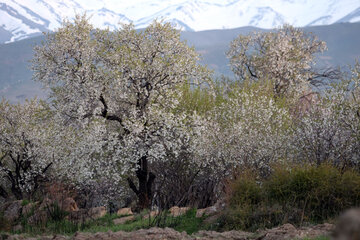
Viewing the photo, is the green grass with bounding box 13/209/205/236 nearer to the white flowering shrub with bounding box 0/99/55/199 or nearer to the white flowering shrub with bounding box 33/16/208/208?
the white flowering shrub with bounding box 33/16/208/208

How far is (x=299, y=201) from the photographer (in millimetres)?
16203

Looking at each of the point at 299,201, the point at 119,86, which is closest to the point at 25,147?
the point at 119,86

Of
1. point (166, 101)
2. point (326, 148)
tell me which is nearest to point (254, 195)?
point (326, 148)

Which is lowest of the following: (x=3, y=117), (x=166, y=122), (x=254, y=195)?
(x=254, y=195)

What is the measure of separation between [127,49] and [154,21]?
3907 millimetres

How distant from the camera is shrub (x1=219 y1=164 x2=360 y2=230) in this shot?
15.6 meters

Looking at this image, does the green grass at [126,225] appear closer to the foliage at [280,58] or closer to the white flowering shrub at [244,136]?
the white flowering shrub at [244,136]

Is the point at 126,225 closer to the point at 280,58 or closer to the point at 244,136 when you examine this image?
the point at 244,136

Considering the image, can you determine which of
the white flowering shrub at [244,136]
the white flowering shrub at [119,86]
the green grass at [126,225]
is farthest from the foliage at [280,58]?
the green grass at [126,225]

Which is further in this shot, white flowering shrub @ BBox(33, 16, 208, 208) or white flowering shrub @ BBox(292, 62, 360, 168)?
white flowering shrub @ BBox(33, 16, 208, 208)

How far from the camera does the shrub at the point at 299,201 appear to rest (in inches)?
615

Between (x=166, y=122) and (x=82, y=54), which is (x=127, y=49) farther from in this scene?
(x=166, y=122)

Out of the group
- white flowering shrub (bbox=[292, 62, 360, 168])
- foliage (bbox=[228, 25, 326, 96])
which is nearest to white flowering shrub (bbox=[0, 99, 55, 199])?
foliage (bbox=[228, 25, 326, 96])

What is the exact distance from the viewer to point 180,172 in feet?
92.5
